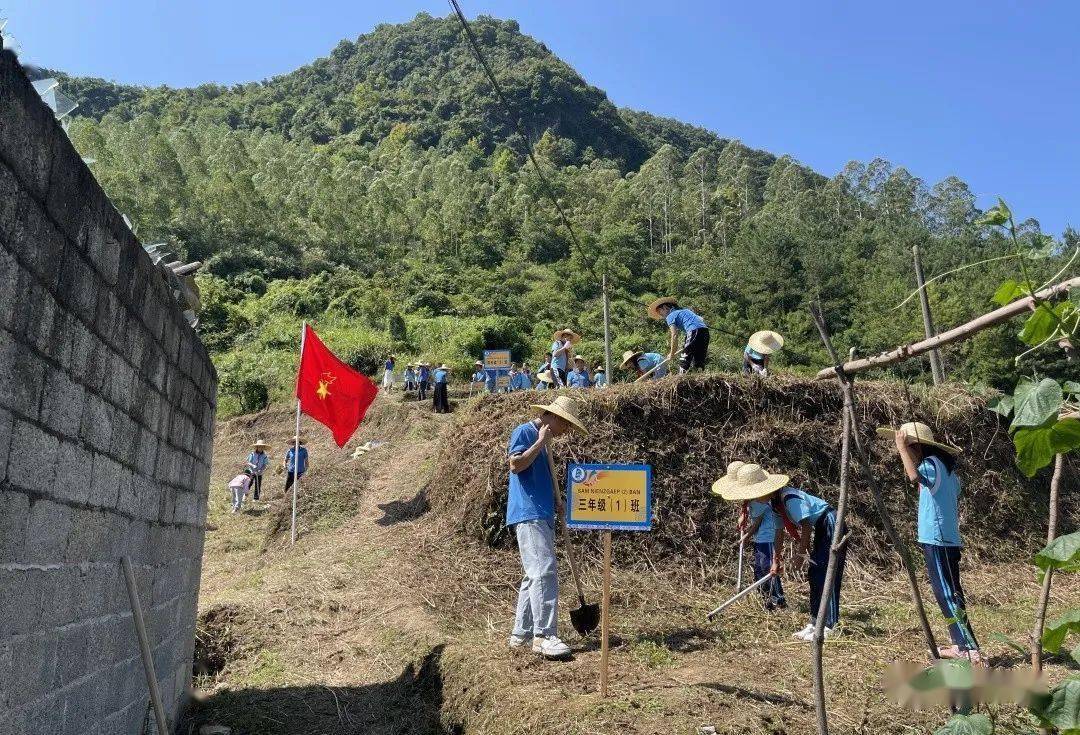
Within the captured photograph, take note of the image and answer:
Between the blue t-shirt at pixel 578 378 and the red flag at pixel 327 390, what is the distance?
10.8 ft

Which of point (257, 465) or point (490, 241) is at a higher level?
point (490, 241)

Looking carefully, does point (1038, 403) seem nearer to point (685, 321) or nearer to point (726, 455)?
point (726, 455)

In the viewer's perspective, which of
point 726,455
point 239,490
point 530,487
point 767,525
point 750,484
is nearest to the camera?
point 530,487

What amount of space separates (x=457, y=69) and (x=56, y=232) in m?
134

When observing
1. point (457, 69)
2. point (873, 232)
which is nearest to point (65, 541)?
point (873, 232)

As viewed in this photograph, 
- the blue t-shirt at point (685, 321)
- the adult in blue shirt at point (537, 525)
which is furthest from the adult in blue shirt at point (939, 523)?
the blue t-shirt at point (685, 321)

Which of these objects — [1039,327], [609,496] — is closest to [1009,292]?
[1039,327]

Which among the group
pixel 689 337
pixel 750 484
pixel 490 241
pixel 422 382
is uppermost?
pixel 490 241

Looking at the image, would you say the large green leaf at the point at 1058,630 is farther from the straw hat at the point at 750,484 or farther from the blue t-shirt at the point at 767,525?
the blue t-shirt at the point at 767,525

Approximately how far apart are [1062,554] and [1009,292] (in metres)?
0.72

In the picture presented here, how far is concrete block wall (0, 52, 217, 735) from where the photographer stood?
2.29 metres

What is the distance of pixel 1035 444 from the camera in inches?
65.0

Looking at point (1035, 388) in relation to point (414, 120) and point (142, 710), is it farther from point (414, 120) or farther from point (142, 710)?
point (414, 120)

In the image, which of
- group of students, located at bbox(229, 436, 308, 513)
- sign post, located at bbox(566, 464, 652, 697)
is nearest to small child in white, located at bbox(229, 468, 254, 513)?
group of students, located at bbox(229, 436, 308, 513)
